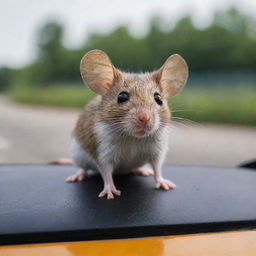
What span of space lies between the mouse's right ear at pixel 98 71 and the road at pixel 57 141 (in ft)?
10.2

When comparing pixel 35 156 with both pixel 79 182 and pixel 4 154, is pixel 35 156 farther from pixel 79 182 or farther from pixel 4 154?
Result: pixel 79 182

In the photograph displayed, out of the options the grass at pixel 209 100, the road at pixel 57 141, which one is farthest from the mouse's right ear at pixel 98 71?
the grass at pixel 209 100

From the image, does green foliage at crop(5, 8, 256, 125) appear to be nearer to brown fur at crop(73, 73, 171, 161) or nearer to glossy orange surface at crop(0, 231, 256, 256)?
brown fur at crop(73, 73, 171, 161)

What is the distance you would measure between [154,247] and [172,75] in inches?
47.4

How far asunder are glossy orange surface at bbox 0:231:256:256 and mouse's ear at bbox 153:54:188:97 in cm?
108

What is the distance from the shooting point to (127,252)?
5.49 feet

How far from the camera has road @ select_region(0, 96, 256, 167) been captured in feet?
22.1

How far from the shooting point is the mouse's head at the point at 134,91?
2303mm

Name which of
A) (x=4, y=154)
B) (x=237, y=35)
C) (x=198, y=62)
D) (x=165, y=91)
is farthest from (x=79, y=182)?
(x=237, y=35)

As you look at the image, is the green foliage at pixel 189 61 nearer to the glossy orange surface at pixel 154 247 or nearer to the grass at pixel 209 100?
the grass at pixel 209 100

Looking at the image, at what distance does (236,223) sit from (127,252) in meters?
0.58

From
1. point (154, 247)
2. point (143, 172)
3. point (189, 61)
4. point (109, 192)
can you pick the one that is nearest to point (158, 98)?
point (109, 192)

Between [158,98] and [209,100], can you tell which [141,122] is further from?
[209,100]

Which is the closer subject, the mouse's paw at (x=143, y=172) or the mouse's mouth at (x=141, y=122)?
the mouse's mouth at (x=141, y=122)
